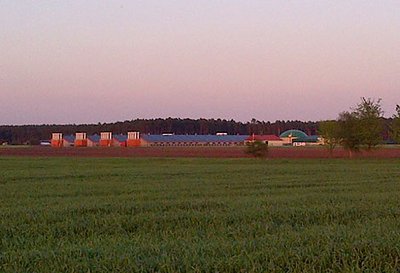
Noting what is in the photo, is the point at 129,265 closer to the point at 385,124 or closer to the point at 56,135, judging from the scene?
the point at 385,124

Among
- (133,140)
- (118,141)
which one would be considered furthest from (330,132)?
(118,141)

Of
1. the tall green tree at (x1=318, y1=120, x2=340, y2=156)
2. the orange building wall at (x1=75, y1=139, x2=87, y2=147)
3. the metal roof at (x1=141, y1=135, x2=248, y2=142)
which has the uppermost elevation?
the tall green tree at (x1=318, y1=120, x2=340, y2=156)

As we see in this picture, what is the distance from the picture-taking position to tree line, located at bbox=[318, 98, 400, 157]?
72.9m

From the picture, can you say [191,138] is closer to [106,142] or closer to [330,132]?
[106,142]

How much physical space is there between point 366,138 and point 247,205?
2320 inches

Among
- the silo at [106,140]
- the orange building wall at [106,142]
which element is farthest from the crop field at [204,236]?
the silo at [106,140]

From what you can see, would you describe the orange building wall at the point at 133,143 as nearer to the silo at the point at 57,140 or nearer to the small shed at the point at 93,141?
the small shed at the point at 93,141

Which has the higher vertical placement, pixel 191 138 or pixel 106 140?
pixel 191 138

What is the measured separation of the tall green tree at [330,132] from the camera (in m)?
75.0

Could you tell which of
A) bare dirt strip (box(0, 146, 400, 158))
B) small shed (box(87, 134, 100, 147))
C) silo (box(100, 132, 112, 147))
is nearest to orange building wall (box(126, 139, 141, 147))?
silo (box(100, 132, 112, 147))

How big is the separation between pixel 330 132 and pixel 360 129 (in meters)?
3.99

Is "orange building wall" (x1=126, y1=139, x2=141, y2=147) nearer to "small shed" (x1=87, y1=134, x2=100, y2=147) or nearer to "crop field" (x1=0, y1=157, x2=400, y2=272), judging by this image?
"small shed" (x1=87, y1=134, x2=100, y2=147)

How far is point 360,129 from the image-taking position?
7312 cm

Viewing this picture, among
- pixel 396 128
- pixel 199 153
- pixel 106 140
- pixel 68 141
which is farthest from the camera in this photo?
pixel 68 141
